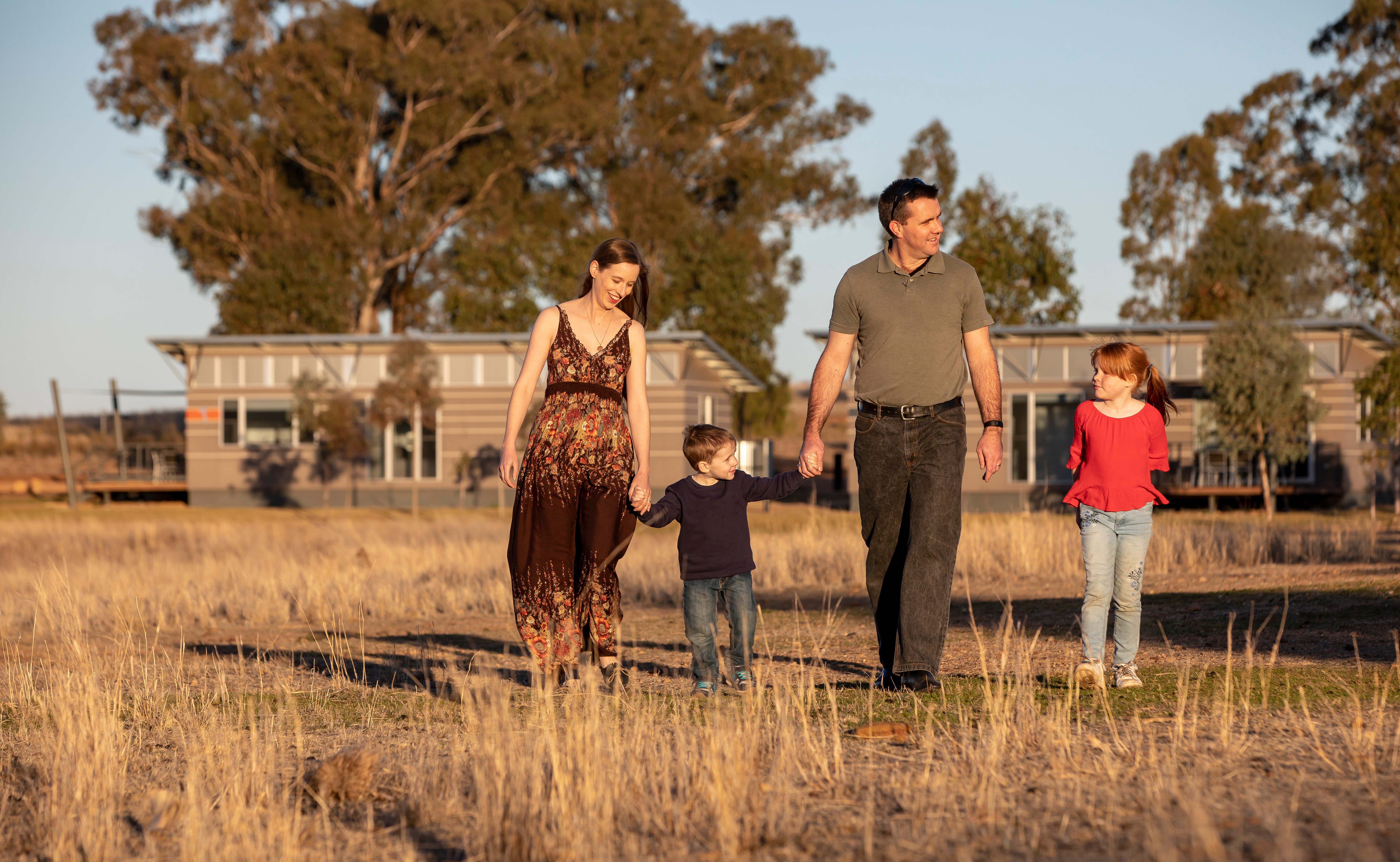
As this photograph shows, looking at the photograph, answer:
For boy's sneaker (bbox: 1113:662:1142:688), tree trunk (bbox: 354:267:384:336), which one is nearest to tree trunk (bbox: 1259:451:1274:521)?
boy's sneaker (bbox: 1113:662:1142:688)

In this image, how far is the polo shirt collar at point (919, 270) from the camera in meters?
5.42

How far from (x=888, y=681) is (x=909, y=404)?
3.53 ft

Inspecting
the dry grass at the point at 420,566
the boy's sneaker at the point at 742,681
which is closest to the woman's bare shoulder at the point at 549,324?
the boy's sneaker at the point at 742,681

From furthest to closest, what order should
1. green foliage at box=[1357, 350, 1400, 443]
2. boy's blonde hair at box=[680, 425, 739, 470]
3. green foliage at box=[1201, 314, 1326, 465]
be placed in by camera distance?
green foliage at box=[1201, 314, 1326, 465] < green foliage at box=[1357, 350, 1400, 443] < boy's blonde hair at box=[680, 425, 739, 470]

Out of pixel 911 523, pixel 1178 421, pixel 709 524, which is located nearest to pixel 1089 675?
pixel 911 523

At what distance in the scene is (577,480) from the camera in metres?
5.58

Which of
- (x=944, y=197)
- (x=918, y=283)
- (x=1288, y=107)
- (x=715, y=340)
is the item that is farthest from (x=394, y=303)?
(x=918, y=283)

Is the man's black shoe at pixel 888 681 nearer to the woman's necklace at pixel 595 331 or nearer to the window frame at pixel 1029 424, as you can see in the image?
the woman's necklace at pixel 595 331

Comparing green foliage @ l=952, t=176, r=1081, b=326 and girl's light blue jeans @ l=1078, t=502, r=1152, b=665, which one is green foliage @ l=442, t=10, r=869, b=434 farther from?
girl's light blue jeans @ l=1078, t=502, r=1152, b=665

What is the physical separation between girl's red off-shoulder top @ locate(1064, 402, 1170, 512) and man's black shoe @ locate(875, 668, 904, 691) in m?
0.98

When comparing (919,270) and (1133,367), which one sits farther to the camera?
(1133,367)

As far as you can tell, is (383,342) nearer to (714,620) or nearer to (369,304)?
(369,304)

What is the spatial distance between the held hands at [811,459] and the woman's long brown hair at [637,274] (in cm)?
83

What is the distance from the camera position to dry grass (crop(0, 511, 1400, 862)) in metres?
3.13
